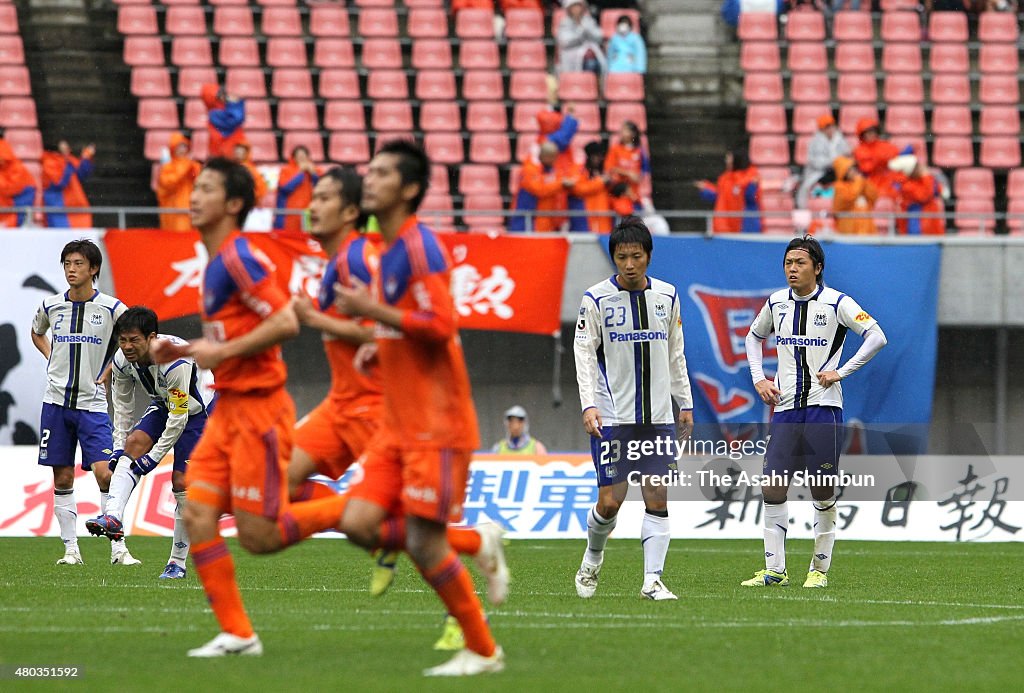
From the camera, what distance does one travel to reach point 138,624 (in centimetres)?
862

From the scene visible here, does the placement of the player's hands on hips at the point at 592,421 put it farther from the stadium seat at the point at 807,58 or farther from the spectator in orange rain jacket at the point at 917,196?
the stadium seat at the point at 807,58

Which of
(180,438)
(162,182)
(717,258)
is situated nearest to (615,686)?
(180,438)

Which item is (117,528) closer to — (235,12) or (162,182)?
(162,182)

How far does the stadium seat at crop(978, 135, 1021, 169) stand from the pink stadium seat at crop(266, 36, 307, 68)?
10.6 m

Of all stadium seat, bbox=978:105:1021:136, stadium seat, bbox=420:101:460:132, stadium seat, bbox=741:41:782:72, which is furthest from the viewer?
stadium seat, bbox=741:41:782:72

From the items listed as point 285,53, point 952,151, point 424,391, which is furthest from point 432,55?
point 424,391

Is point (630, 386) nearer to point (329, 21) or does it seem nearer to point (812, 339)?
point (812, 339)

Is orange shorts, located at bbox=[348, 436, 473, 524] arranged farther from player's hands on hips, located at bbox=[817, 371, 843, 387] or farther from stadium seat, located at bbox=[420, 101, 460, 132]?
stadium seat, located at bbox=[420, 101, 460, 132]

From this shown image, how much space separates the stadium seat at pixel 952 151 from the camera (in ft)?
83.0

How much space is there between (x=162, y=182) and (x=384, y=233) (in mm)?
14611

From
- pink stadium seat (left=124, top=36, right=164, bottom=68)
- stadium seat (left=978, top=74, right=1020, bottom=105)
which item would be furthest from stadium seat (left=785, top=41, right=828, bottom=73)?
pink stadium seat (left=124, top=36, right=164, bottom=68)

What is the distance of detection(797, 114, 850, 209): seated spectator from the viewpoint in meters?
23.5

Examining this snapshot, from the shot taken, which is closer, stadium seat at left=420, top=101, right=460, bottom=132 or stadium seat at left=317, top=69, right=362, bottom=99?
stadium seat at left=420, top=101, right=460, bottom=132

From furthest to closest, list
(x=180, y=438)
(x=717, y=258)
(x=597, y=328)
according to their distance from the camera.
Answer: (x=717, y=258) < (x=180, y=438) < (x=597, y=328)
